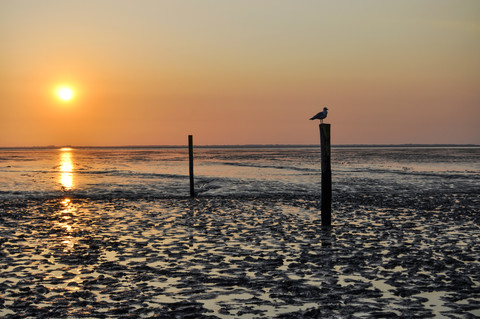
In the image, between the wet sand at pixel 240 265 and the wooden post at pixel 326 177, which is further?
the wooden post at pixel 326 177

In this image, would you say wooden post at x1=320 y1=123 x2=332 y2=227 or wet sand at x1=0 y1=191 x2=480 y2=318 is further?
wooden post at x1=320 y1=123 x2=332 y2=227

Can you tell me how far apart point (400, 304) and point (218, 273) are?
12.7 feet

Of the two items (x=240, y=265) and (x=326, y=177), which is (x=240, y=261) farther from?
(x=326, y=177)

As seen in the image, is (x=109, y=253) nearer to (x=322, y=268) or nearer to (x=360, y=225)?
(x=322, y=268)

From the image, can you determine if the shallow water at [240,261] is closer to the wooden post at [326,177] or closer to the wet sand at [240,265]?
the wet sand at [240,265]

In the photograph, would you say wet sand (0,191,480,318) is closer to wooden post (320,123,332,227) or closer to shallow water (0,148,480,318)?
shallow water (0,148,480,318)

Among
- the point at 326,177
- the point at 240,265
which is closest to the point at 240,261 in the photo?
the point at 240,265

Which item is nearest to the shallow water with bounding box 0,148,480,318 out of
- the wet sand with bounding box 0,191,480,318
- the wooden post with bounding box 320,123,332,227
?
the wet sand with bounding box 0,191,480,318

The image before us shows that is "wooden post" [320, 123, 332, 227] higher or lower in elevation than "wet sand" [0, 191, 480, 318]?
higher

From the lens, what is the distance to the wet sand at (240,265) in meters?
8.22

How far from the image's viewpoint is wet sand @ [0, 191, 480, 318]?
8219 millimetres

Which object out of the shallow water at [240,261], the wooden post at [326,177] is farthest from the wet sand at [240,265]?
the wooden post at [326,177]

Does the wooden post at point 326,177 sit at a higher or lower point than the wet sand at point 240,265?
higher

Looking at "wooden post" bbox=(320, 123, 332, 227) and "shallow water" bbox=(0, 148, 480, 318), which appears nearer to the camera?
"shallow water" bbox=(0, 148, 480, 318)
